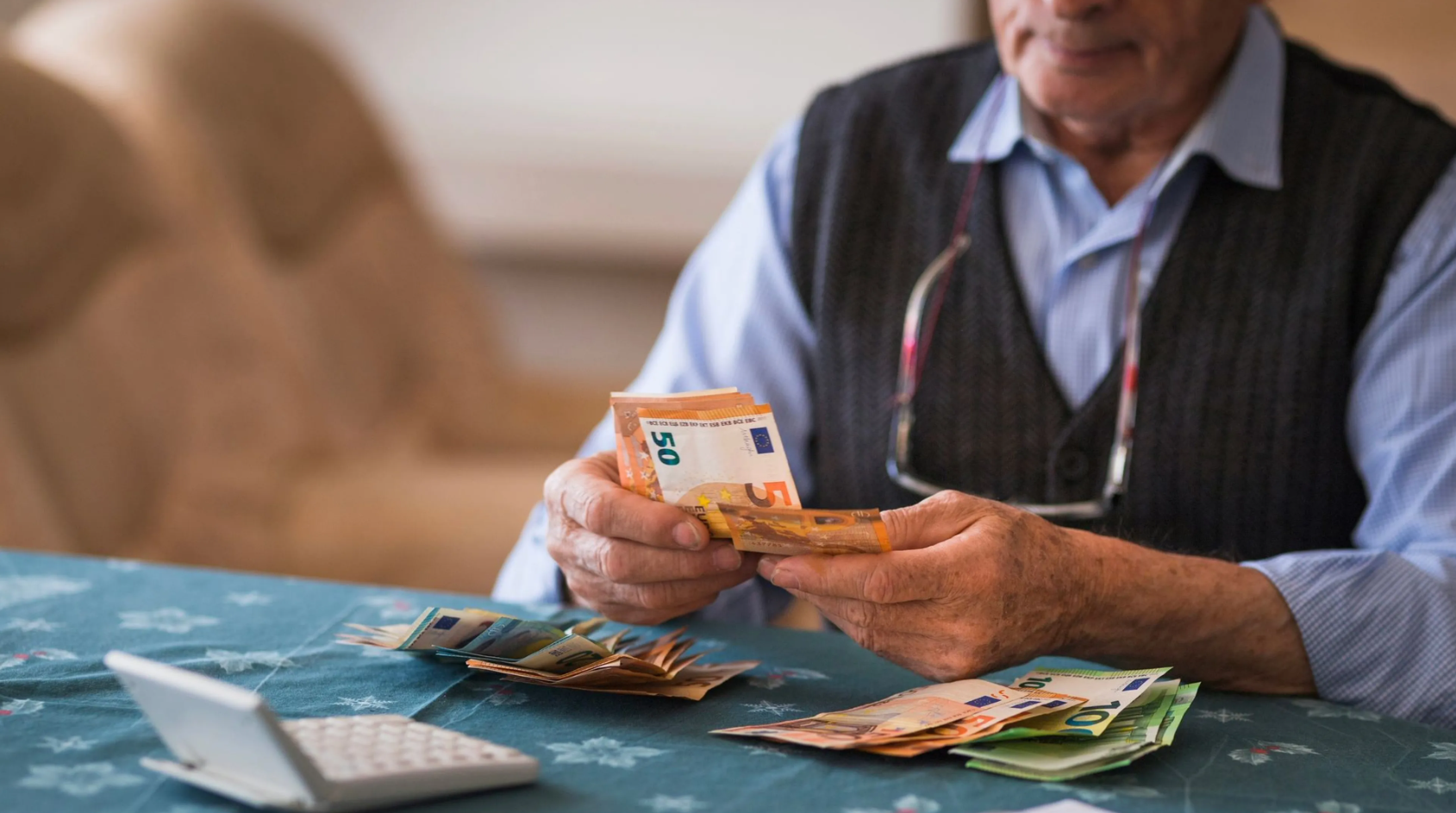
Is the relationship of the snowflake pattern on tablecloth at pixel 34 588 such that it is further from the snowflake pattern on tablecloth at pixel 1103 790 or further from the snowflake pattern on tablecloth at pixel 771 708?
the snowflake pattern on tablecloth at pixel 1103 790

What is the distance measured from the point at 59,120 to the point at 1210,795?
6.86ft

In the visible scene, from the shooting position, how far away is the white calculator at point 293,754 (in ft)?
2.44

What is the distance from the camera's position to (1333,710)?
3.69 feet

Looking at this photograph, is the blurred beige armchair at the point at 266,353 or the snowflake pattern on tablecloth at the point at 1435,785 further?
the blurred beige armchair at the point at 266,353

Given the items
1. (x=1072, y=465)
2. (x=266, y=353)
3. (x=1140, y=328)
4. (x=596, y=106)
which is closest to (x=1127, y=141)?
(x=1140, y=328)

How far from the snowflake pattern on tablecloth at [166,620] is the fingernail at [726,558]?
0.46 m

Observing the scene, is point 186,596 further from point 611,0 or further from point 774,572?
point 611,0

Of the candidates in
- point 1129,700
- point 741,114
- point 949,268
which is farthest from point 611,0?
point 1129,700

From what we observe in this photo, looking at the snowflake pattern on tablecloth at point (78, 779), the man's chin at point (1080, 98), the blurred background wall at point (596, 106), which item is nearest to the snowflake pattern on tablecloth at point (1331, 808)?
the snowflake pattern on tablecloth at point (78, 779)

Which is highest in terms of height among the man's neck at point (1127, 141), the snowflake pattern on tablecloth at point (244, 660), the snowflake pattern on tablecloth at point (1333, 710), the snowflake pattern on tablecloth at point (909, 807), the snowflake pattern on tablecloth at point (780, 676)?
the man's neck at point (1127, 141)

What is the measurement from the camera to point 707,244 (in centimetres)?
177

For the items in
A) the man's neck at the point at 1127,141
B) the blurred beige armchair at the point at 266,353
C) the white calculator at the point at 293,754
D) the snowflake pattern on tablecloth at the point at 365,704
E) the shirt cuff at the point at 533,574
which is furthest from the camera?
the blurred beige armchair at the point at 266,353

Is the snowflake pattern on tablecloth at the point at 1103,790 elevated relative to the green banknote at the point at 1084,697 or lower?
lower

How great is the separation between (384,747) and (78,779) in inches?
7.1
